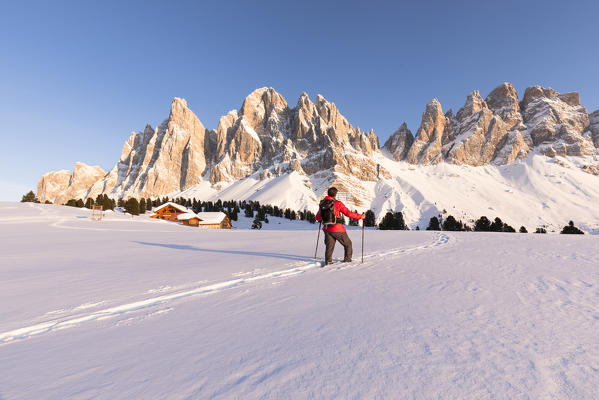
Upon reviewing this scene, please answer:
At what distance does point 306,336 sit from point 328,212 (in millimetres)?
4918

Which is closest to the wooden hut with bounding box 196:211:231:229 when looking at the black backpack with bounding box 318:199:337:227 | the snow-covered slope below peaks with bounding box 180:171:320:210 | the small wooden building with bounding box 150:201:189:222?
the small wooden building with bounding box 150:201:189:222

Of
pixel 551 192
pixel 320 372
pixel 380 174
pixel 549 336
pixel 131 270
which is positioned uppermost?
pixel 380 174

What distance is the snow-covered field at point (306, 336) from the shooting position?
190 cm

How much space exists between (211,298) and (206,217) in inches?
2051

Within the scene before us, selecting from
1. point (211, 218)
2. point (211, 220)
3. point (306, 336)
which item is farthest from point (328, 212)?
point (211, 218)

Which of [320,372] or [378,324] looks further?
[378,324]

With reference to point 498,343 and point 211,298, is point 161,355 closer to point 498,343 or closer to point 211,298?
point 211,298

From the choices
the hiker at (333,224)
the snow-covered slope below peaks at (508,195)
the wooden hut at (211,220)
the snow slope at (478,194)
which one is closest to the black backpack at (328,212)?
the hiker at (333,224)

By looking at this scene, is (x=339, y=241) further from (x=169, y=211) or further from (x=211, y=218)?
(x=169, y=211)

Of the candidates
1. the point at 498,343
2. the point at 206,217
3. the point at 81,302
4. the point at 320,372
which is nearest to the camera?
the point at 320,372

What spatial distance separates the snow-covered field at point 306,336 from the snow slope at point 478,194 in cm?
13725

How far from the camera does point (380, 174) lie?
200m

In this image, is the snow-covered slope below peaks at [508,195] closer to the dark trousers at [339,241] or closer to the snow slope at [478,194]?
the snow slope at [478,194]

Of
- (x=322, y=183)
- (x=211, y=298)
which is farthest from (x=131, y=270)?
(x=322, y=183)
